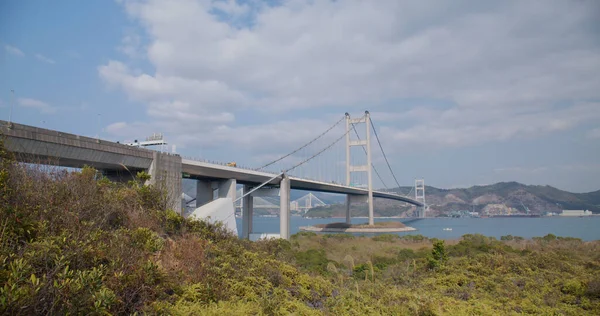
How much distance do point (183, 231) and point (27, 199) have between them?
188 inches

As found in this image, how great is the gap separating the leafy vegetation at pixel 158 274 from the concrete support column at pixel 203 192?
2219 centimetres

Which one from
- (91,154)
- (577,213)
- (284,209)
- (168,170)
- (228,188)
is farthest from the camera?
(577,213)

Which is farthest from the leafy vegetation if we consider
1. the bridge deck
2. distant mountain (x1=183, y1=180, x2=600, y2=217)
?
distant mountain (x1=183, y1=180, x2=600, y2=217)

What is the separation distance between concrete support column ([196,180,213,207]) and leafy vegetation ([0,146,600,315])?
22.2 meters

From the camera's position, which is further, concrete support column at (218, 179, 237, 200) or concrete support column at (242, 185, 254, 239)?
concrete support column at (242, 185, 254, 239)

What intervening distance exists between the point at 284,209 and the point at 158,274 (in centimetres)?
3188

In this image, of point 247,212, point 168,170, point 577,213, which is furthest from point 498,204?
point 168,170

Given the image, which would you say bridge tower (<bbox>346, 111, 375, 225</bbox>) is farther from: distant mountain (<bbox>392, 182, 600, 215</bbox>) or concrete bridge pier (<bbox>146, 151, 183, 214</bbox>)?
distant mountain (<bbox>392, 182, 600, 215</bbox>)

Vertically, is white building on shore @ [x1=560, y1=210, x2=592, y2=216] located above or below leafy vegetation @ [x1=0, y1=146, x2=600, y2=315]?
below

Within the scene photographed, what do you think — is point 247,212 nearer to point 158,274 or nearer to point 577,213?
point 158,274

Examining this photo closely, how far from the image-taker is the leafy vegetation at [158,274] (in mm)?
4488

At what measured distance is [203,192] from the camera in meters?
34.9

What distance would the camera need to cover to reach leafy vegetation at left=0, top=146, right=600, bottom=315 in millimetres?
4488

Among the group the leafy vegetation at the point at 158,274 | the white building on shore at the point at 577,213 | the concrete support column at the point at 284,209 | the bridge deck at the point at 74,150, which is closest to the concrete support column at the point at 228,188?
the bridge deck at the point at 74,150
